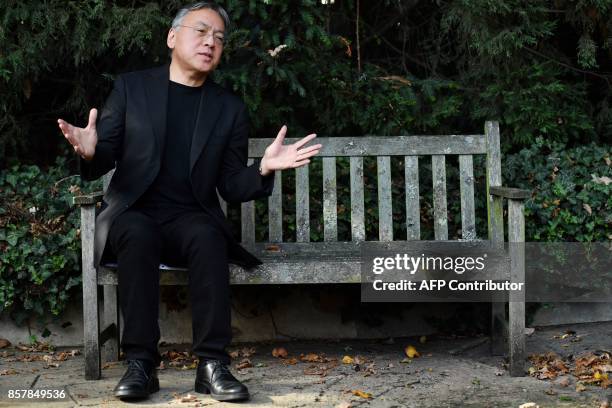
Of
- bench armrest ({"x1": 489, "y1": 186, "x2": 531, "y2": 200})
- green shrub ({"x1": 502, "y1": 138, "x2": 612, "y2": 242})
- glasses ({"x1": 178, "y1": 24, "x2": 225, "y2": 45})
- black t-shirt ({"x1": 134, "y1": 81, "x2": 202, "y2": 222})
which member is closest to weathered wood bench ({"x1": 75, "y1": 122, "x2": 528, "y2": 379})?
bench armrest ({"x1": 489, "y1": 186, "x2": 531, "y2": 200})

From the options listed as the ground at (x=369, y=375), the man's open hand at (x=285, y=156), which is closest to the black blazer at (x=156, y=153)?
the man's open hand at (x=285, y=156)

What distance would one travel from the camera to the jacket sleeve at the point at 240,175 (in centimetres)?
425

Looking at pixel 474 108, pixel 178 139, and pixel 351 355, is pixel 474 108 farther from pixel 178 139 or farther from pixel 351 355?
pixel 178 139

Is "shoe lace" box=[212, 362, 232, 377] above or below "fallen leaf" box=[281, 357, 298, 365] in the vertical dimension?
above

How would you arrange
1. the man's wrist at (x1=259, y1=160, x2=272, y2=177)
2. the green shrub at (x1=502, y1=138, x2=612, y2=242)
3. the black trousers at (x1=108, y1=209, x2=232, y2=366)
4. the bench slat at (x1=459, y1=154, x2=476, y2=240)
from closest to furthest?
1. the black trousers at (x1=108, y1=209, x2=232, y2=366)
2. the man's wrist at (x1=259, y1=160, x2=272, y2=177)
3. the bench slat at (x1=459, y1=154, x2=476, y2=240)
4. the green shrub at (x1=502, y1=138, x2=612, y2=242)

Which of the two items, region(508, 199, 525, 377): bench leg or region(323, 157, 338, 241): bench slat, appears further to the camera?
region(323, 157, 338, 241): bench slat

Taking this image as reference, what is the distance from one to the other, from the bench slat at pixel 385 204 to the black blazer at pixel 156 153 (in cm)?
87

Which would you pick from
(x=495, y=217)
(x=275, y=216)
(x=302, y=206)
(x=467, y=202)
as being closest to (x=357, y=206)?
(x=302, y=206)

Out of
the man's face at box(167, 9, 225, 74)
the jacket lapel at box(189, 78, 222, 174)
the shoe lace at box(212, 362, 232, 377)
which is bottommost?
the shoe lace at box(212, 362, 232, 377)

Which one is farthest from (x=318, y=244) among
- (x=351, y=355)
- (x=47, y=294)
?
(x=47, y=294)

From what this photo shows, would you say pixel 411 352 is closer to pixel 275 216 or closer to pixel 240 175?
pixel 275 216

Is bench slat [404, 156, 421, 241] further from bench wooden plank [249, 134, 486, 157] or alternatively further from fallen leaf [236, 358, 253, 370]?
fallen leaf [236, 358, 253, 370]

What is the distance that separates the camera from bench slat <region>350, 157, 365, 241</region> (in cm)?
503

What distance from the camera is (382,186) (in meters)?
5.05
